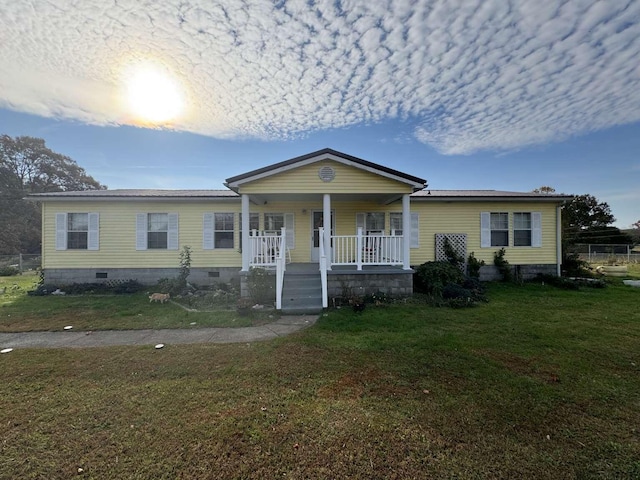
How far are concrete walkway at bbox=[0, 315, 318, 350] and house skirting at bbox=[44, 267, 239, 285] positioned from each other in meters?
4.96

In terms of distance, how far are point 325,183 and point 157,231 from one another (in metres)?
7.11

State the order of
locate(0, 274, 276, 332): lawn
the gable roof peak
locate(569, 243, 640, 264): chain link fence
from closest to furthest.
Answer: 1. locate(0, 274, 276, 332): lawn
2. the gable roof peak
3. locate(569, 243, 640, 264): chain link fence

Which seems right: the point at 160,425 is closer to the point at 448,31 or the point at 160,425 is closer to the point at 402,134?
the point at 448,31

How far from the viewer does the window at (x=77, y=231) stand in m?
10.5

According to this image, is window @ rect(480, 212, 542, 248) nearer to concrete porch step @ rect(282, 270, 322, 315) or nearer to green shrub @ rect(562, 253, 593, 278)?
green shrub @ rect(562, 253, 593, 278)

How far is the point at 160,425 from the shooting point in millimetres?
2705

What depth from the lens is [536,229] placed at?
1137 centimetres

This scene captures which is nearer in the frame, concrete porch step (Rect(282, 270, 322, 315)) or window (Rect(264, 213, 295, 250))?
concrete porch step (Rect(282, 270, 322, 315))

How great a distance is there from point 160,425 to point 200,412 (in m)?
0.37

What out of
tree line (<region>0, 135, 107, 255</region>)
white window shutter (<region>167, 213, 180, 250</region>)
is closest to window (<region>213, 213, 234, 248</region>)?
white window shutter (<region>167, 213, 180, 250</region>)

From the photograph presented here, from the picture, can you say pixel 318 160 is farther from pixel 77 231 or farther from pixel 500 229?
pixel 77 231

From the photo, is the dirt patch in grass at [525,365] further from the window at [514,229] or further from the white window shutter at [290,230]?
the window at [514,229]

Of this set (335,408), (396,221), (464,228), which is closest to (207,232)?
(396,221)

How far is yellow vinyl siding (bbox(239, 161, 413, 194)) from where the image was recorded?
8.39m
